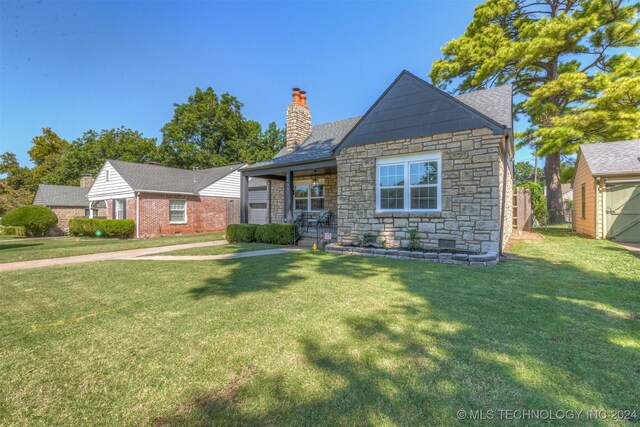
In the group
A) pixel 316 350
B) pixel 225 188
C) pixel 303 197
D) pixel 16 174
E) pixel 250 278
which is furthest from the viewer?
pixel 16 174

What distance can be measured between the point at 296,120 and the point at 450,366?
13429mm

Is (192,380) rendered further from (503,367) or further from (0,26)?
(0,26)

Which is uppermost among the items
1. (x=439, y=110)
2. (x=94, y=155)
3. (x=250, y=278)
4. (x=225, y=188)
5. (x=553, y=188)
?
(x=94, y=155)

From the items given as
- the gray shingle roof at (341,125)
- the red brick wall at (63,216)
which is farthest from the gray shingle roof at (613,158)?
the red brick wall at (63,216)

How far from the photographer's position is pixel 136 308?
3.88 metres

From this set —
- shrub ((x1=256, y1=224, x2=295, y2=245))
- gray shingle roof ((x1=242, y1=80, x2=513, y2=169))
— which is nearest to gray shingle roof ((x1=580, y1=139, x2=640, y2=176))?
gray shingle roof ((x1=242, y1=80, x2=513, y2=169))

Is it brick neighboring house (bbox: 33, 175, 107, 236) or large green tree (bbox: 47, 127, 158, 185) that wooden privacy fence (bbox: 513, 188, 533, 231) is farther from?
large green tree (bbox: 47, 127, 158, 185)

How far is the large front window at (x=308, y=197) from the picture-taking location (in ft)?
44.8

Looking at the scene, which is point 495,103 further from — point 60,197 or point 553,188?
point 60,197

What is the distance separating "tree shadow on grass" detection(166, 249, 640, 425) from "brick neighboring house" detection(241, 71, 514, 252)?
323cm

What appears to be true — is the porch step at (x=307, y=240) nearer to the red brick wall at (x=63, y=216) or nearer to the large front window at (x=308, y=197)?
the large front window at (x=308, y=197)

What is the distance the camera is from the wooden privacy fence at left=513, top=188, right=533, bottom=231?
12.6m

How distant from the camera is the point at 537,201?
15.5 meters

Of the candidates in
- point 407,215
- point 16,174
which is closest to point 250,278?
point 407,215
